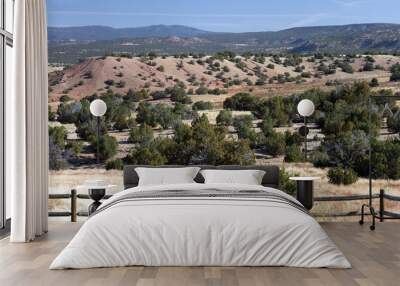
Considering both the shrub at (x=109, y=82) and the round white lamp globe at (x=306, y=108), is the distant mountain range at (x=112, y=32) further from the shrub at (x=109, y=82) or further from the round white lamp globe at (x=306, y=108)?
the round white lamp globe at (x=306, y=108)

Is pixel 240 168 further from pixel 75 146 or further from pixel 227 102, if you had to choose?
pixel 75 146

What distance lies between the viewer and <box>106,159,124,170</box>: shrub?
9938 mm

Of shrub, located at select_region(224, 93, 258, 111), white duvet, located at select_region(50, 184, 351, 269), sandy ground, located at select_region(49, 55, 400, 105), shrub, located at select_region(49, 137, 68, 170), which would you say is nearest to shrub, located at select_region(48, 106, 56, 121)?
sandy ground, located at select_region(49, 55, 400, 105)

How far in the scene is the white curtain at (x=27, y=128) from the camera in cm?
679

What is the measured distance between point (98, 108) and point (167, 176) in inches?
72.2

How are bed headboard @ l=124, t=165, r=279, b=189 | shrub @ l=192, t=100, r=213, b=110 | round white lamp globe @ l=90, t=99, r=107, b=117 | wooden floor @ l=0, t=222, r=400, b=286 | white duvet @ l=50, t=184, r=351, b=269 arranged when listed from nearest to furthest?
wooden floor @ l=0, t=222, r=400, b=286 < white duvet @ l=50, t=184, r=351, b=269 < bed headboard @ l=124, t=165, r=279, b=189 < round white lamp globe @ l=90, t=99, r=107, b=117 < shrub @ l=192, t=100, r=213, b=110

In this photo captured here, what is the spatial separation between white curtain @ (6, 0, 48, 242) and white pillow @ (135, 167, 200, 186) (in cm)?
140

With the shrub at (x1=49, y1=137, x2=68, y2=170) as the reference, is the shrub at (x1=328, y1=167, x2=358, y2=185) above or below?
below

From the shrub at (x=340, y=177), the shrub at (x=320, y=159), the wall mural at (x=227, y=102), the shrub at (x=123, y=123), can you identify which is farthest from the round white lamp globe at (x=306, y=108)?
the shrub at (x=123, y=123)

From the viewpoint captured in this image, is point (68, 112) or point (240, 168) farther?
point (68, 112)

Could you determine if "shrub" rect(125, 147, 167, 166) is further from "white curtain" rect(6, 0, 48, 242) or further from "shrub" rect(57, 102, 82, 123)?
"white curtain" rect(6, 0, 48, 242)

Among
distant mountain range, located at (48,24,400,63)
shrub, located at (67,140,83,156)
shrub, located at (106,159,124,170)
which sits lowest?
shrub, located at (106,159,124,170)

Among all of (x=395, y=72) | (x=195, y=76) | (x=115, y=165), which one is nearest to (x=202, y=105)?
(x=195, y=76)

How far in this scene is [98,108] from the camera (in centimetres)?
938
